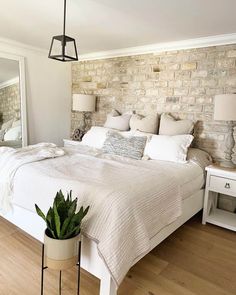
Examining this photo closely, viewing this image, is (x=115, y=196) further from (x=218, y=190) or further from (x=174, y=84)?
(x=174, y=84)

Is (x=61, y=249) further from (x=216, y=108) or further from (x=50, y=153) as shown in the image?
(x=216, y=108)

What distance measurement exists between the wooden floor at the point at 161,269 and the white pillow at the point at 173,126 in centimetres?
122

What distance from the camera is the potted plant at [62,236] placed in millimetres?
1364

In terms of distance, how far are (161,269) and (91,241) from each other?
725 mm

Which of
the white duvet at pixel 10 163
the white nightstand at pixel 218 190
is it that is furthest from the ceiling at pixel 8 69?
the white nightstand at pixel 218 190

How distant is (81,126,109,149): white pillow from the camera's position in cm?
321

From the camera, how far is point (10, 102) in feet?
11.7

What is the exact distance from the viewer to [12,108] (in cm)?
360

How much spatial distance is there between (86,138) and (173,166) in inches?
59.2

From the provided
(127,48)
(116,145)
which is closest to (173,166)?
(116,145)

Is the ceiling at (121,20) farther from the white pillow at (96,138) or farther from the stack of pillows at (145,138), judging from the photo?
the white pillow at (96,138)

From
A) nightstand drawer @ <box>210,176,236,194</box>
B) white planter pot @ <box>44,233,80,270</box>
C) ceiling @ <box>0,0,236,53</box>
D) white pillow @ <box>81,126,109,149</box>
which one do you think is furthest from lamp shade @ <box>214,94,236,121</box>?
white planter pot @ <box>44,233,80,270</box>

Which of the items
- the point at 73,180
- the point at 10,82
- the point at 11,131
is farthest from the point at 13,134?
the point at 73,180

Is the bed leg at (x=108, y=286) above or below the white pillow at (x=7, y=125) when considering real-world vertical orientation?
below
